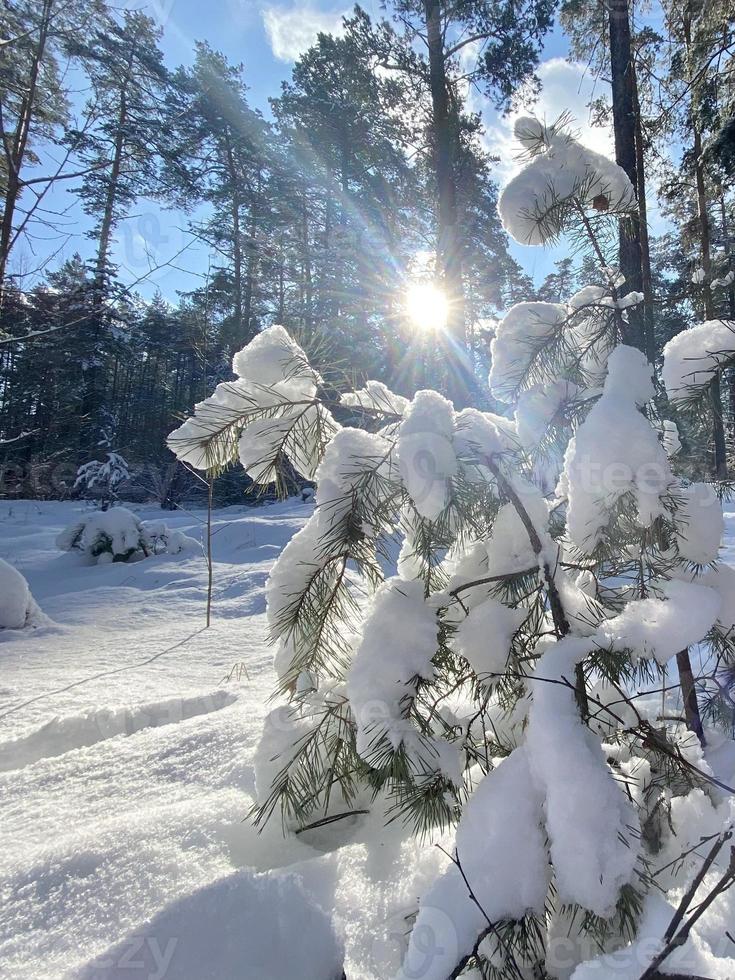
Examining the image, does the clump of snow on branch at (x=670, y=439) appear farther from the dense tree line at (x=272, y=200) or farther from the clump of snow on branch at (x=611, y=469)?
the dense tree line at (x=272, y=200)

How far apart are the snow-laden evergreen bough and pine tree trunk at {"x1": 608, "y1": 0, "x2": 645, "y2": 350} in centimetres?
28

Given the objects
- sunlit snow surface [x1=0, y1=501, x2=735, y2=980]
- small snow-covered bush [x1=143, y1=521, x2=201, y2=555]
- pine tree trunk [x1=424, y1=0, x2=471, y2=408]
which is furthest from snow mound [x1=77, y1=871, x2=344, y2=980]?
pine tree trunk [x1=424, y1=0, x2=471, y2=408]

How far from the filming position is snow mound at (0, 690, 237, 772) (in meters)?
2.10

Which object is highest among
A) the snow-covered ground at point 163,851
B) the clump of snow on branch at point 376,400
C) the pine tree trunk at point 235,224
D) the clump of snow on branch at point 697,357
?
the pine tree trunk at point 235,224

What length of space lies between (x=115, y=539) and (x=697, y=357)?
769 centimetres

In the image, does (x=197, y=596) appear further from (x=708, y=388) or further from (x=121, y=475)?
(x=121, y=475)

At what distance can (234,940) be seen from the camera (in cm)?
89

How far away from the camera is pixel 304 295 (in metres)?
14.7

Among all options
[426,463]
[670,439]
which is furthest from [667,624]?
[670,439]

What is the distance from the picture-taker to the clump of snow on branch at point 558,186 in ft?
4.57

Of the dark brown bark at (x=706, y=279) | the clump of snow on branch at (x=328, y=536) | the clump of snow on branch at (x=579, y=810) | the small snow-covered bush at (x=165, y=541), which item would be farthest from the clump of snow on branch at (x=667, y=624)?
the small snow-covered bush at (x=165, y=541)

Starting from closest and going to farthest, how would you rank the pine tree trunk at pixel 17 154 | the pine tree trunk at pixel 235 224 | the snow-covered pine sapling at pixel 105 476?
the pine tree trunk at pixel 17 154 → the snow-covered pine sapling at pixel 105 476 → the pine tree trunk at pixel 235 224

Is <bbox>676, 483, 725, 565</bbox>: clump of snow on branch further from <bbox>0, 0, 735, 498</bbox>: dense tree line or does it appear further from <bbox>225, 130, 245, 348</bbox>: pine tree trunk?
<bbox>225, 130, 245, 348</bbox>: pine tree trunk

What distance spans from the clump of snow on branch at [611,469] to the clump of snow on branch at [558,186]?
73cm
